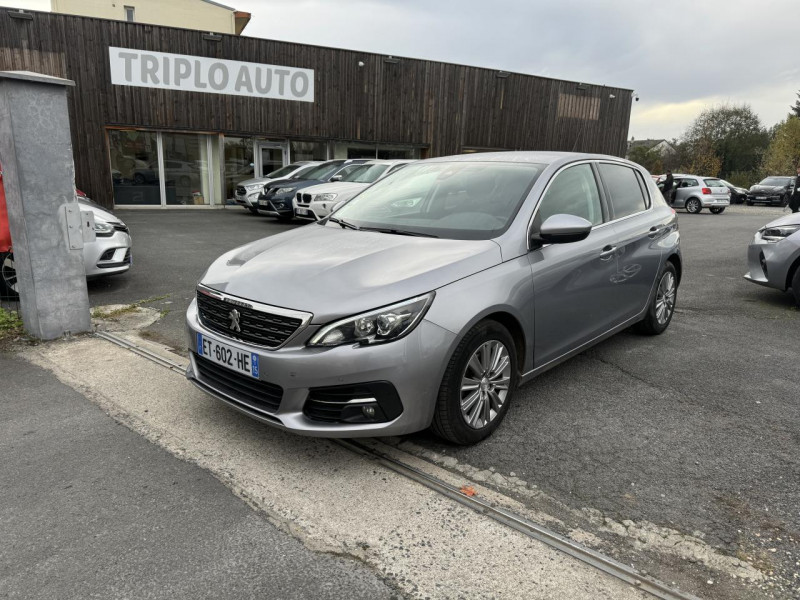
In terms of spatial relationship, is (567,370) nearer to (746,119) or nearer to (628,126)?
(628,126)

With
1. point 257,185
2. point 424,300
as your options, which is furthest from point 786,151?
point 424,300

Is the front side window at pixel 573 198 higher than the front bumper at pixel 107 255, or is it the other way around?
the front side window at pixel 573 198

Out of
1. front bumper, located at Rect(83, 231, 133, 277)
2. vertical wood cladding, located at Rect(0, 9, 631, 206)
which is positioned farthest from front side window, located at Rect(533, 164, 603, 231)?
vertical wood cladding, located at Rect(0, 9, 631, 206)

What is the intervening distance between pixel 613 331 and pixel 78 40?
1812 centimetres

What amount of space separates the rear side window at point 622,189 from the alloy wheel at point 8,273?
5.67 m

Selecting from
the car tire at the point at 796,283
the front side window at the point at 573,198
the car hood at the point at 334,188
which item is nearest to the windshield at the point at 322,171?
the car hood at the point at 334,188

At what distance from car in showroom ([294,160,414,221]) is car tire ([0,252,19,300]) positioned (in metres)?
7.43

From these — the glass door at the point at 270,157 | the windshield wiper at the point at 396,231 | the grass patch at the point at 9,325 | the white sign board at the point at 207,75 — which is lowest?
the grass patch at the point at 9,325

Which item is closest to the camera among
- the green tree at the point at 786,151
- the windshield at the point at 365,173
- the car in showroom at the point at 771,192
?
the windshield at the point at 365,173

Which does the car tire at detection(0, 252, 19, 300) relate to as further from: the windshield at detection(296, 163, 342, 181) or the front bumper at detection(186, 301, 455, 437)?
the windshield at detection(296, 163, 342, 181)

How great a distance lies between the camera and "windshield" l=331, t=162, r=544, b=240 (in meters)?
3.57

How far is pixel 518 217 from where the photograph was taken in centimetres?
351

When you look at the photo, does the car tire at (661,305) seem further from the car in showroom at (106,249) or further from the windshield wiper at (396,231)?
the car in showroom at (106,249)

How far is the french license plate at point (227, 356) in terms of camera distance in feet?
9.50
